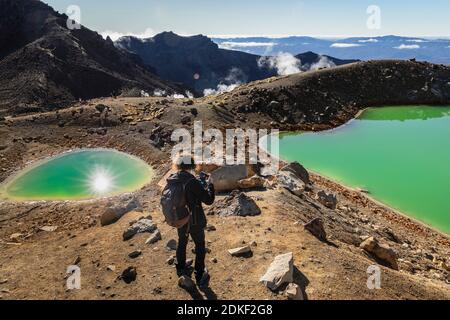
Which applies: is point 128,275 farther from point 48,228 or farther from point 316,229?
point 48,228

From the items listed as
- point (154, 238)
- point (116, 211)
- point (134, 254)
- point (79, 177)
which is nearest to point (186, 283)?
point (134, 254)

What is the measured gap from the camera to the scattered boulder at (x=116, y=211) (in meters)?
15.9

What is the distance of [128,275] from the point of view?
1106cm

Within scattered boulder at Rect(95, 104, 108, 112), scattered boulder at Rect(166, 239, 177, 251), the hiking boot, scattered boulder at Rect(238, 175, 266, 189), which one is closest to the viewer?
the hiking boot

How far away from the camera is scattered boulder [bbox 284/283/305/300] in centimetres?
938

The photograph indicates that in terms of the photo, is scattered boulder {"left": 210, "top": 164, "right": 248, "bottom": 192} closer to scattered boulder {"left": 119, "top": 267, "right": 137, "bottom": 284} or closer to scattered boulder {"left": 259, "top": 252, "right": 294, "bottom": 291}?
scattered boulder {"left": 119, "top": 267, "right": 137, "bottom": 284}

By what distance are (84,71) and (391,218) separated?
2843 inches

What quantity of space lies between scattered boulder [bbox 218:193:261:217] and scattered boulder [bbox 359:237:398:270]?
3782 millimetres

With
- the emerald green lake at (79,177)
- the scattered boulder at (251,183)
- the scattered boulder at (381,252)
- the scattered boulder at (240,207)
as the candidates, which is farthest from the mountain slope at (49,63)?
the scattered boulder at (381,252)

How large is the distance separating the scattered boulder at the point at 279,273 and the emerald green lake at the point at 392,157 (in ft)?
41.7

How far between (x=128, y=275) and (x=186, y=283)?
73.7 inches

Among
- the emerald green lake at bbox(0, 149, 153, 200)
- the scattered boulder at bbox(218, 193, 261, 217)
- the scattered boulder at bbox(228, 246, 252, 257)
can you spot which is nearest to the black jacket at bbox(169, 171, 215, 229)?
the scattered boulder at bbox(228, 246, 252, 257)

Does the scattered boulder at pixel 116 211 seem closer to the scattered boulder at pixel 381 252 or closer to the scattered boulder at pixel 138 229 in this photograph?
the scattered boulder at pixel 138 229
